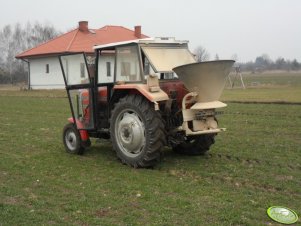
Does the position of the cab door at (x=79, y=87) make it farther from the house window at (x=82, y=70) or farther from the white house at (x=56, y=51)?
the white house at (x=56, y=51)

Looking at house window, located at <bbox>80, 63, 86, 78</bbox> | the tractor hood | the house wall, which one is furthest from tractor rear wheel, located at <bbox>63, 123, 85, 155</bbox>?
the house wall

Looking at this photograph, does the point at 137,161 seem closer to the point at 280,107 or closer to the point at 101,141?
the point at 101,141

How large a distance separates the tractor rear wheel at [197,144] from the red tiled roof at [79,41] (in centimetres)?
3073

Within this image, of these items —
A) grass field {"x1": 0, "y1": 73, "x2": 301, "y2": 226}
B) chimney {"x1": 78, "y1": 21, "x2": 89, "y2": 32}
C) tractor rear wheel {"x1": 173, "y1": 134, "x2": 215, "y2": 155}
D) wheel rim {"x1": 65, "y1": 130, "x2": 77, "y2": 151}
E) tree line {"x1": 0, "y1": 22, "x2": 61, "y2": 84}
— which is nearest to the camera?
grass field {"x1": 0, "y1": 73, "x2": 301, "y2": 226}

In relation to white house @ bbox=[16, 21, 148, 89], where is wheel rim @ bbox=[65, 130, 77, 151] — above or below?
below

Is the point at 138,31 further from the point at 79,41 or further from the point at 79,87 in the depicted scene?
the point at 79,87

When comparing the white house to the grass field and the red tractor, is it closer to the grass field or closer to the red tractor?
the grass field

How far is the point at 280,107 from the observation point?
59.2ft

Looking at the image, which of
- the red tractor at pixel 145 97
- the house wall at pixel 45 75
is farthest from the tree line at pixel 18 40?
the red tractor at pixel 145 97

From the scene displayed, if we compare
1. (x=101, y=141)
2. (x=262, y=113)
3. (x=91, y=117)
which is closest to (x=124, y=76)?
(x=91, y=117)

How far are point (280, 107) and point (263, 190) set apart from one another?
12341mm

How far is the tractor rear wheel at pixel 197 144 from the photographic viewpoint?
8727mm

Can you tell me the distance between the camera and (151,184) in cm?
673

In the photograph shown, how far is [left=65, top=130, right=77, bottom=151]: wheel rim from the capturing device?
9.34m
